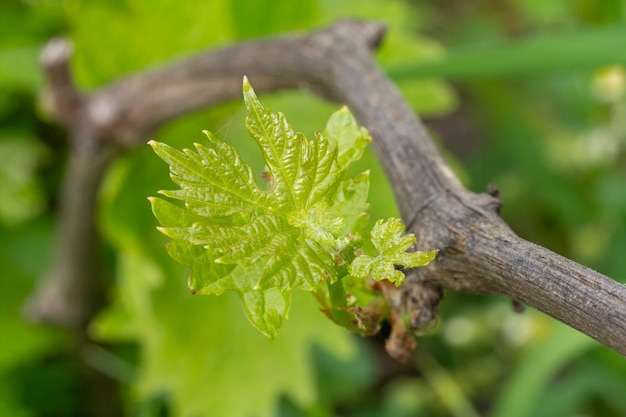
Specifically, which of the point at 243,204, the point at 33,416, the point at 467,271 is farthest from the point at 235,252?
the point at 33,416

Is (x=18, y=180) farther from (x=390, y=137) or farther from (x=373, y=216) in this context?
(x=390, y=137)

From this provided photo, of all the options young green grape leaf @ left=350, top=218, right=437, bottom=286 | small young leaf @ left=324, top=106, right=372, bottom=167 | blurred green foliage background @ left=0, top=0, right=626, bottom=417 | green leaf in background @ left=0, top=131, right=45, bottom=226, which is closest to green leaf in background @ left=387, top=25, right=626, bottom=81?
blurred green foliage background @ left=0, top=0, right=626, bottom=417

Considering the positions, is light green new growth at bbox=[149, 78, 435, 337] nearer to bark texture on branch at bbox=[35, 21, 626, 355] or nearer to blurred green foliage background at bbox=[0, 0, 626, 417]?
bark texture on branch at bbox=[35, 21, 626, 355]

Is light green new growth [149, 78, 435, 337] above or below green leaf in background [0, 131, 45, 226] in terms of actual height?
below

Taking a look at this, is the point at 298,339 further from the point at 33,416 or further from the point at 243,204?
the point at 243,204

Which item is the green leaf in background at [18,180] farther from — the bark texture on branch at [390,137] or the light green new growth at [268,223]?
the light green new growth at [268,223]

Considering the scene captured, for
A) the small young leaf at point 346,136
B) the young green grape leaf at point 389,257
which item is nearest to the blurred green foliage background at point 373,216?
the small young leaf at point 346,136
